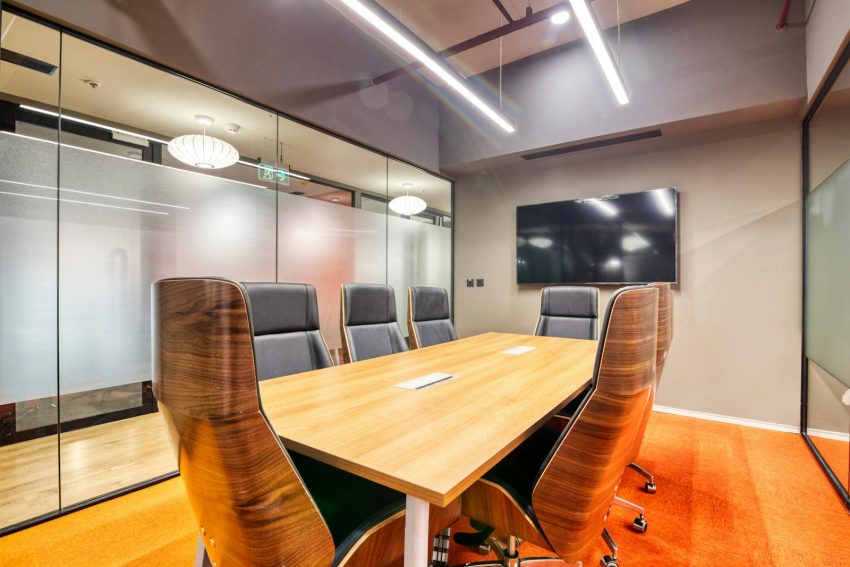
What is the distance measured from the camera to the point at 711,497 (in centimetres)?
226

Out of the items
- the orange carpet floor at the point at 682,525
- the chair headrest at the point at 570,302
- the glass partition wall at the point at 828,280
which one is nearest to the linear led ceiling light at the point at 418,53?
the chair headrest at the point at 570,302

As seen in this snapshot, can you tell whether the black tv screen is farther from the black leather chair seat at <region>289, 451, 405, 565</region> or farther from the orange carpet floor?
the black leather chair seat at <region>289, 451, 405, 565</region>

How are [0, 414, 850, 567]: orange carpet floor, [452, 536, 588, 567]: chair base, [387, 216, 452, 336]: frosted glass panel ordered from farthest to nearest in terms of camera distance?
[387, 216, 452, 336]: frosted glass panel < [0, 414, 850, 567]: orange carpet floor < [452, 536, 588, 567]: chair base

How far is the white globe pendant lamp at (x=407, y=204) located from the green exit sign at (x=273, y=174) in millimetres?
1405

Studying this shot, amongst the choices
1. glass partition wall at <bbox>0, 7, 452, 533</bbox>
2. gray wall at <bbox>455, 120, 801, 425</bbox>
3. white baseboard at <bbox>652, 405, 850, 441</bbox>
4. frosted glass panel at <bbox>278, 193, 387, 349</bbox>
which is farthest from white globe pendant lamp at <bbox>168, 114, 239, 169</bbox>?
white baseboard at <bbox>652, 405, 850, 441</bbox>

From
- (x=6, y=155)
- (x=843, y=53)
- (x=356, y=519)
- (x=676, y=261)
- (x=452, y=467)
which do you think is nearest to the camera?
(x=452, y=467)

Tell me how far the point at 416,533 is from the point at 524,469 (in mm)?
690

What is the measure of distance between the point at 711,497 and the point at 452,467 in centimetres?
234

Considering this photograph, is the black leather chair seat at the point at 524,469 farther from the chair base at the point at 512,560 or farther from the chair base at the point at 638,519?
the chair base at the point at 638,519

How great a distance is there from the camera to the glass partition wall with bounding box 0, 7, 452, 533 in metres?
1.98

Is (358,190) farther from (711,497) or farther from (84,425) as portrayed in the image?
(711,497)

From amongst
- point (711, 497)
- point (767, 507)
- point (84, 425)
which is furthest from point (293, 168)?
point (767, 507)

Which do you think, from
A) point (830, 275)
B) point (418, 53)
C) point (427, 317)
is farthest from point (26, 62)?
point (830, 275)

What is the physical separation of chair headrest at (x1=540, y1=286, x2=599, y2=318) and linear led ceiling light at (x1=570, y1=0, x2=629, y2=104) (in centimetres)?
166
